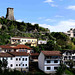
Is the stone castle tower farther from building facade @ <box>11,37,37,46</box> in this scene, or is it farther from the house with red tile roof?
the house with red tile roof

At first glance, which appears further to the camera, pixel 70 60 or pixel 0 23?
pixel 0 23

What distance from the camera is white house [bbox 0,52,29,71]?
51.0 metres

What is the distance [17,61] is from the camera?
52781 mm

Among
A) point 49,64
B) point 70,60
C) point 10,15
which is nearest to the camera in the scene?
point 49,64

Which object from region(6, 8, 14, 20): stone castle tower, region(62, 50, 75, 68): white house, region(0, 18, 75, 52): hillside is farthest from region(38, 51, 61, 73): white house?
region(6, 8, 14, 20): stone castle tower

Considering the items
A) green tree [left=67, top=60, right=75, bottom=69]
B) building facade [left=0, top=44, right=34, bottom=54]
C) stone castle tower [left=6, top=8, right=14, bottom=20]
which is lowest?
green tree [left=67, top=60, right=75, bottom=69]

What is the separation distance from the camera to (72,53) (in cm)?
5888

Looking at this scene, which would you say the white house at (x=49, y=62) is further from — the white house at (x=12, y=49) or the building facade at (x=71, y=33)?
the building facade at (x=71, y=33)

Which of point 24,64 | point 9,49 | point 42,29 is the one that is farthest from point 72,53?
point 42,29

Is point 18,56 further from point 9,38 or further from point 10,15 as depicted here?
point 10,15

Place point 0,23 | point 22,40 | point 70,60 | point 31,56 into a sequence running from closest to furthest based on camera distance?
point 70,60, point 31,56, point 22,40, point 0,23

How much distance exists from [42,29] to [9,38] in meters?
28.0

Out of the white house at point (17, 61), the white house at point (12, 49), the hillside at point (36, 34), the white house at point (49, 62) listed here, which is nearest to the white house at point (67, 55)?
the white house at point (49, 62)

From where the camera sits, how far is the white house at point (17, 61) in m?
51.0
